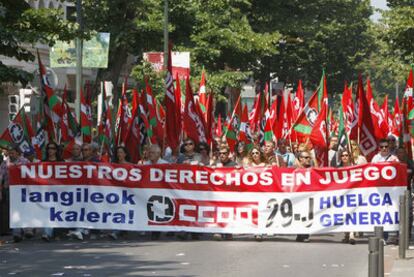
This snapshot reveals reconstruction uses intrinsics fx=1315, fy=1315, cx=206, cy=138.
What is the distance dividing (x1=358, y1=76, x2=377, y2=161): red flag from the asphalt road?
5.25 ft

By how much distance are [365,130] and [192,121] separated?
4333mm

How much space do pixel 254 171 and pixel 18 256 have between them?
4406 mm

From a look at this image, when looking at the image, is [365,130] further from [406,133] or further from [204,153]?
[204,153]

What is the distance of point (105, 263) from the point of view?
16.2m

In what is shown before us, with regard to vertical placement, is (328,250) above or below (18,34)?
below

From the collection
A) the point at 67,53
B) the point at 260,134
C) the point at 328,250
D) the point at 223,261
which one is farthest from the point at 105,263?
the point at 67,53

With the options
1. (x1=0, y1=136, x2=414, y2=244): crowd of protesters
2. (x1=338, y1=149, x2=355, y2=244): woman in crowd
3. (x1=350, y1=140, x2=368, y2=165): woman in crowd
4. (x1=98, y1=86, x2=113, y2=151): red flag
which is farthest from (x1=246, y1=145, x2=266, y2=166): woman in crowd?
(x1=98, y1=86, x2=113, y2=151): red flag

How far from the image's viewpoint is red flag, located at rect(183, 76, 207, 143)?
2484 cm

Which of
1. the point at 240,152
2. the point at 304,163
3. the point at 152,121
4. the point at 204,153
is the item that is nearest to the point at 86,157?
the point at 204,153

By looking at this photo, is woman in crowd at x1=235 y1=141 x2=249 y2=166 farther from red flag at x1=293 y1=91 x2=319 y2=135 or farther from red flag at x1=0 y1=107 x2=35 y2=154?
red flag at x1=0 y1=107 x2=35 y2=154

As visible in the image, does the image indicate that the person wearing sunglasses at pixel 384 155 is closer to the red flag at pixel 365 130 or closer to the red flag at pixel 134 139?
the red flag at pixel 365 130

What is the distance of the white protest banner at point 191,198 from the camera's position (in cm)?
1986

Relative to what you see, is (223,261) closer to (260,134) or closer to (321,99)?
(321,99)

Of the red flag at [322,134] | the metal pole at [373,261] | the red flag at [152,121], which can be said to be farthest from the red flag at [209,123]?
the metal pole at [373,261]
